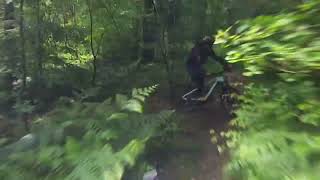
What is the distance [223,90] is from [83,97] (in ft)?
6.81

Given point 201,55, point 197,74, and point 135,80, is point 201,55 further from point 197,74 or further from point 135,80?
point 135,80

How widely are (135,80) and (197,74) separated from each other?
138 cm

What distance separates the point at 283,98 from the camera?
1859mm

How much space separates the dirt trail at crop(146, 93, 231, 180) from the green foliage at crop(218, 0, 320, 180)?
2281mm

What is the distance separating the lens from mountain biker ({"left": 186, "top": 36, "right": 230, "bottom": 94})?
7.11 metres

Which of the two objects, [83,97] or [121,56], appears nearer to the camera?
[83,97]

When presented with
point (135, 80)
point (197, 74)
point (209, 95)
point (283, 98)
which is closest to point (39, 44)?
point (135, 80)

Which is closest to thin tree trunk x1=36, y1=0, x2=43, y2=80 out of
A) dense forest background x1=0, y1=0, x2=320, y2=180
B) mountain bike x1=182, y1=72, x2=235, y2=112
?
dense forest background x1=0, y1=0, x2=320, y2=180

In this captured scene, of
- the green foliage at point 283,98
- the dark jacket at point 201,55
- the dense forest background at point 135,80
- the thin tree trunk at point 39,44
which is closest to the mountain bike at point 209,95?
the dark jacket at point 201,55

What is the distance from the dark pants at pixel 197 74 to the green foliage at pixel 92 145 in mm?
2627

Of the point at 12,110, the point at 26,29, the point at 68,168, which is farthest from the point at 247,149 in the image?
the point at 26,29

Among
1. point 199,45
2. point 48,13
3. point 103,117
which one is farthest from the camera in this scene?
A: point 48,13

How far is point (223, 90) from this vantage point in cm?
696

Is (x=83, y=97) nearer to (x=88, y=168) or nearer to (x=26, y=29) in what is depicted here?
(x=26, y=29)
